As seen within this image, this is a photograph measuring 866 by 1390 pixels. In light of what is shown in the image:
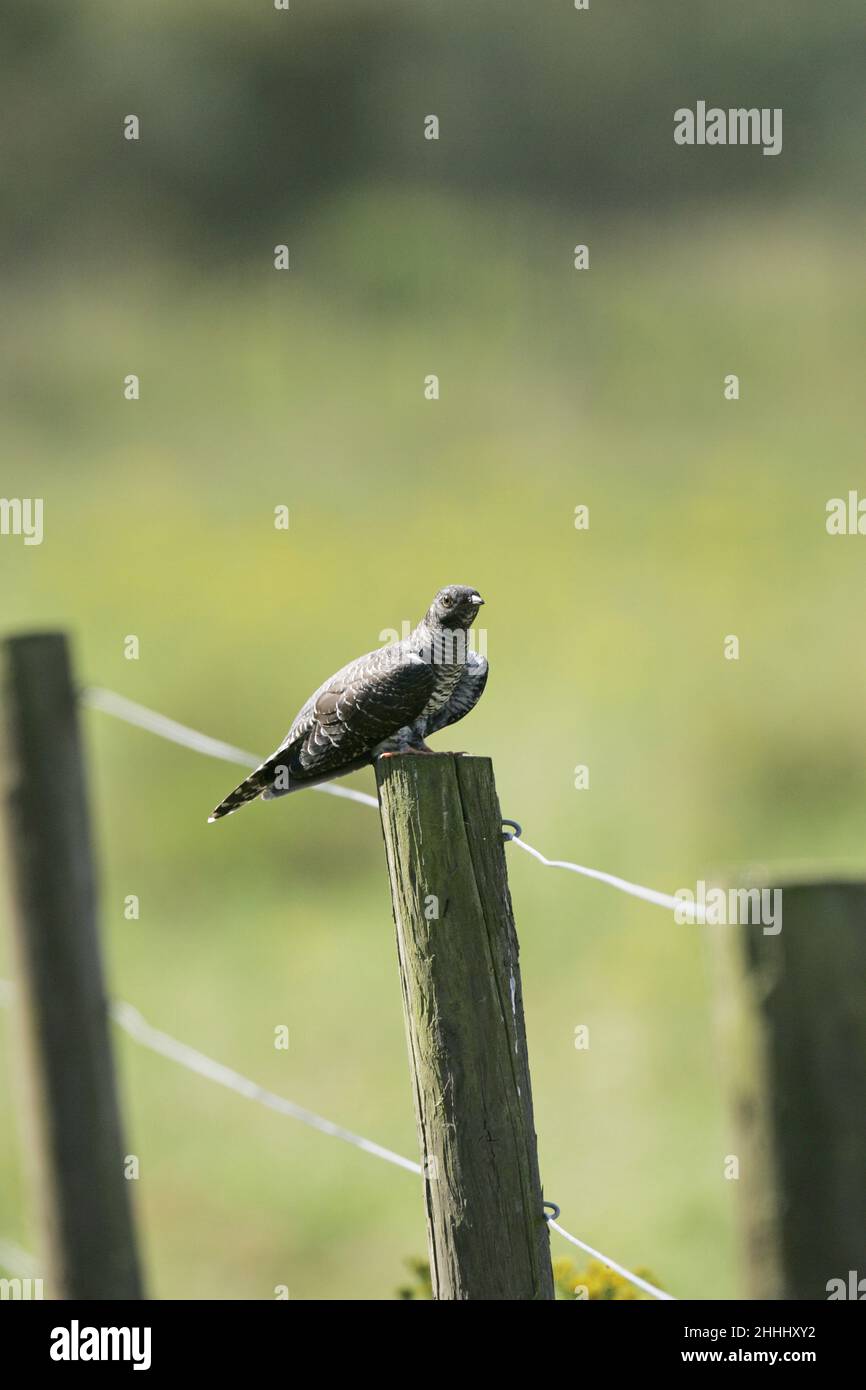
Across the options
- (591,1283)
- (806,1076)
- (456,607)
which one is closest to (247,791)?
(456,607)

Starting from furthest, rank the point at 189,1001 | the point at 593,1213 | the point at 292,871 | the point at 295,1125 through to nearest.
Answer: the point at 292,871 → the point at 189,1001 → the point at 295,1125 → the point at 593,1213

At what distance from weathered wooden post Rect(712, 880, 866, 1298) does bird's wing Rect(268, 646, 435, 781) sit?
4.61 feet

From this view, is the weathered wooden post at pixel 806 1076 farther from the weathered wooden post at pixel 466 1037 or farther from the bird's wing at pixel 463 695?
the bird's wing at pixel 463 695

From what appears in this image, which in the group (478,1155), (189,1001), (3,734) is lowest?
(189,1001)

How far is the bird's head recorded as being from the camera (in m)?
2.87

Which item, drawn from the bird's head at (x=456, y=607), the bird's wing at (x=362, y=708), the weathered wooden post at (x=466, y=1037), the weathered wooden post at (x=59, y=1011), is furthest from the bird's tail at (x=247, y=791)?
the weathered wooden post at (x=466, y=1037)

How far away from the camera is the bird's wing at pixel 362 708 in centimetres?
275

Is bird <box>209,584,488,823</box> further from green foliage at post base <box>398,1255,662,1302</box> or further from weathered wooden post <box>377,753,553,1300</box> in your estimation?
green foliage at post base <box>398,1255,662,1302</box>

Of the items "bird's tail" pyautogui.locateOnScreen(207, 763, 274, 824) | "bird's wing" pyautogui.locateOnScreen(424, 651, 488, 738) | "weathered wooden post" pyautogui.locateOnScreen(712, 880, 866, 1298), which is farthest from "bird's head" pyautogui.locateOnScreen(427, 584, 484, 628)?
"weathered wooden post" pyautogui.locateOnScreen(712, 880, 866, 1298)
